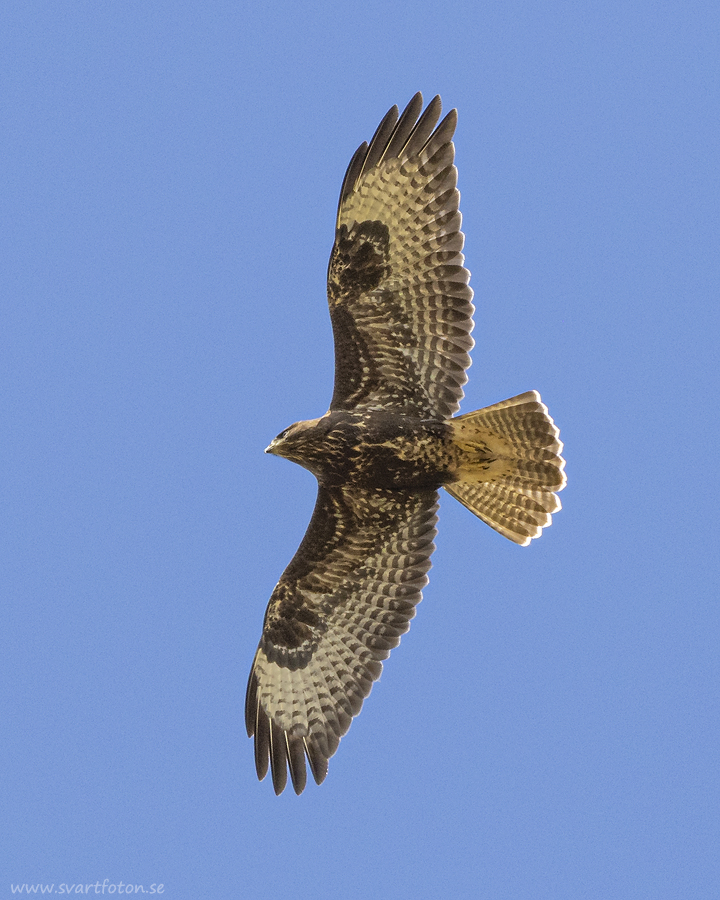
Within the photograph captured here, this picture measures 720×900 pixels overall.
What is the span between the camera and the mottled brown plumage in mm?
9531

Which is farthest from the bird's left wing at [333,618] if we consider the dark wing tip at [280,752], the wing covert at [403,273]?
the wing covert at [403,273]

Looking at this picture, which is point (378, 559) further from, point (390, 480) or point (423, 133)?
point (423, 133)

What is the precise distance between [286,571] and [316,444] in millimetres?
1048

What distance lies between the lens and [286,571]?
1036 centimetres

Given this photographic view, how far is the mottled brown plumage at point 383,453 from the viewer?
31.3 feet

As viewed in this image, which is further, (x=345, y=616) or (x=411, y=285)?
(x=345, y=616)

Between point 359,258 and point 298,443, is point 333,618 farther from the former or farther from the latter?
point 359,258

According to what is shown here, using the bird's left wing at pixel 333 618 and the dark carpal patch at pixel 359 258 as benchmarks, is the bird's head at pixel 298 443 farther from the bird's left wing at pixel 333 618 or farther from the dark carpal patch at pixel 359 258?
the dark carpal patch at pixel 359 258

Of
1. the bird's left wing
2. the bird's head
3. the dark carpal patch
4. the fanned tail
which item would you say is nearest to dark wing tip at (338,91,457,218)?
the dark carpal patch

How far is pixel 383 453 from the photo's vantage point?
384 inches

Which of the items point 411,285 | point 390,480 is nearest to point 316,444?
point 390,480

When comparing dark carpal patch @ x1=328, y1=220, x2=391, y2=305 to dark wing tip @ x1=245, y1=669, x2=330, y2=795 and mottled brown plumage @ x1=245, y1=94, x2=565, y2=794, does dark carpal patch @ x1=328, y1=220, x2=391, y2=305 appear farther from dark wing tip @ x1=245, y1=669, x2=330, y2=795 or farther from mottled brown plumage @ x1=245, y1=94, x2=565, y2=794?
dark wing tip @ x1=245, y1=669, x2=330, y2=795

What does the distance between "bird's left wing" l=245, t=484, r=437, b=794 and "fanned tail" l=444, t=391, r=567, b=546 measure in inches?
18.0

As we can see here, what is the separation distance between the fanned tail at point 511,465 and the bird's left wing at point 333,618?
46 centimetres
